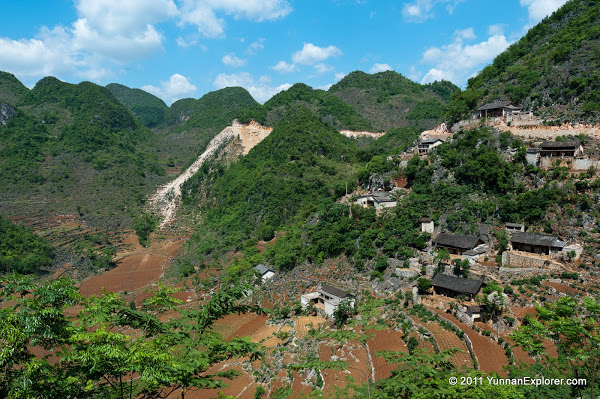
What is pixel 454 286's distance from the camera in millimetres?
26016

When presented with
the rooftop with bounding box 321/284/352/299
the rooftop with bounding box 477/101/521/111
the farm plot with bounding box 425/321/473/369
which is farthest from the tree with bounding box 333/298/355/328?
the rooftop with bounding box 477/101/521/111

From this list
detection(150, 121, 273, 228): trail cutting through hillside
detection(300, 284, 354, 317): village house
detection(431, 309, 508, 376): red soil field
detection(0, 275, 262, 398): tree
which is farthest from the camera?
detection(150, 121, 273, 228): trail cutting through hillside

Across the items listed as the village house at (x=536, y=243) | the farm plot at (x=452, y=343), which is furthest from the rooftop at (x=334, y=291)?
the village house at (x=536, y=243)

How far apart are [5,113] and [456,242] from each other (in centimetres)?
11288

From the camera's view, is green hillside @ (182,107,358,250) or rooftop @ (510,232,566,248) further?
green hillside @ (182,107,358,250)

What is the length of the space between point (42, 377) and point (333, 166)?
55.8 meters

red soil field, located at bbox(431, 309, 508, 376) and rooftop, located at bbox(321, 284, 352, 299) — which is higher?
rooftop, located at bbox(321, 284, 352, 299)

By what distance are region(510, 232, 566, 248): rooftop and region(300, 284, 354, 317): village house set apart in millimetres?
14259

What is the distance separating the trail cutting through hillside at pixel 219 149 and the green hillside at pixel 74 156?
4913 mm

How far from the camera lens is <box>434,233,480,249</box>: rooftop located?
2889cm

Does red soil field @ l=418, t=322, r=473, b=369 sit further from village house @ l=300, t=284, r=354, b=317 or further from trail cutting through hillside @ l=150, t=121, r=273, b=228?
trail cutting through hillside @ l=150, t=121, r=273, b=228

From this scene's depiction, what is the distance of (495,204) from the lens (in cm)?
3058

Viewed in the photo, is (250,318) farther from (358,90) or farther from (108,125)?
(108,125)

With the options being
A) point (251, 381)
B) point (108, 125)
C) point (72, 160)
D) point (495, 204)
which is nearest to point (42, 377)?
point (251, 381)
